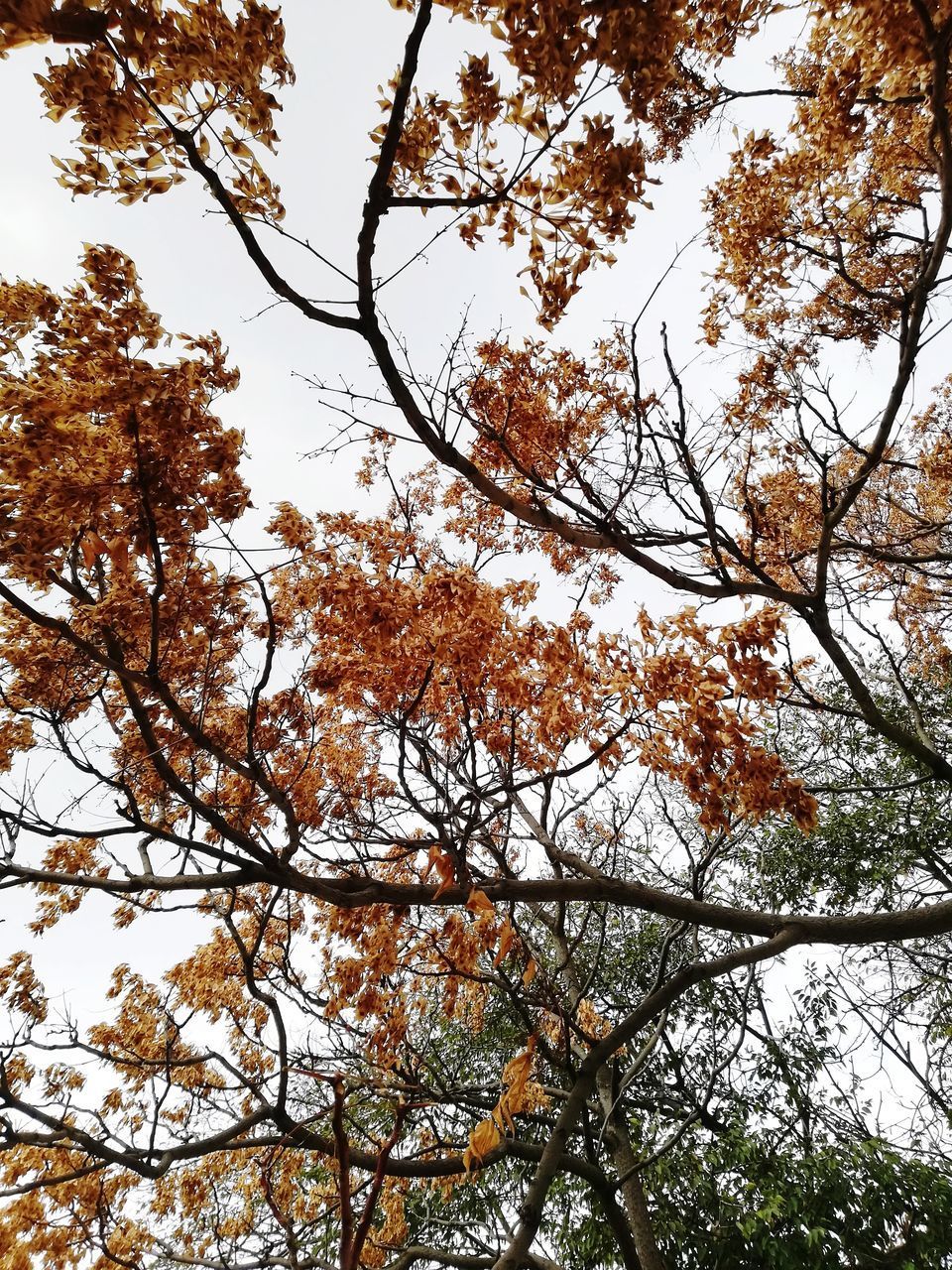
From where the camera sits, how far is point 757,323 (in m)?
6.61

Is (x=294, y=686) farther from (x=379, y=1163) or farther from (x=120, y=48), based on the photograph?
(x=379, y=1163)

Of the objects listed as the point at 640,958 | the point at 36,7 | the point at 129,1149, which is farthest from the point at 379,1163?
the point at 640,958

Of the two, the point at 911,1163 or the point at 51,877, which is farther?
the point at 911,1163

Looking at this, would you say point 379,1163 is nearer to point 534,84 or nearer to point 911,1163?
point 534,84

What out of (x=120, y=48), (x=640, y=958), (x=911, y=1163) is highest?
(x=120, y=48)

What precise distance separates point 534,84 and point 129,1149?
19.4ft

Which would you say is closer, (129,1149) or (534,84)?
(534,84)

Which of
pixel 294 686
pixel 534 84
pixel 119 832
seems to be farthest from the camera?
pixel 294 686

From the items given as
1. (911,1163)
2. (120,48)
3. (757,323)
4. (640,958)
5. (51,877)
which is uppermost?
(757,323)

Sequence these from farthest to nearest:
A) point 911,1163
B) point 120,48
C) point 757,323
Answer: point 757,323 → point 911,1163 → point 120,48

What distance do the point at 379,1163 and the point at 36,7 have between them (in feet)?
9.30

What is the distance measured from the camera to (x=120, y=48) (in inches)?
88.7

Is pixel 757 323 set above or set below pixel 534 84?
above

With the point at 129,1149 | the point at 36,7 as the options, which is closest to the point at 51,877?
the point at 129,1149
